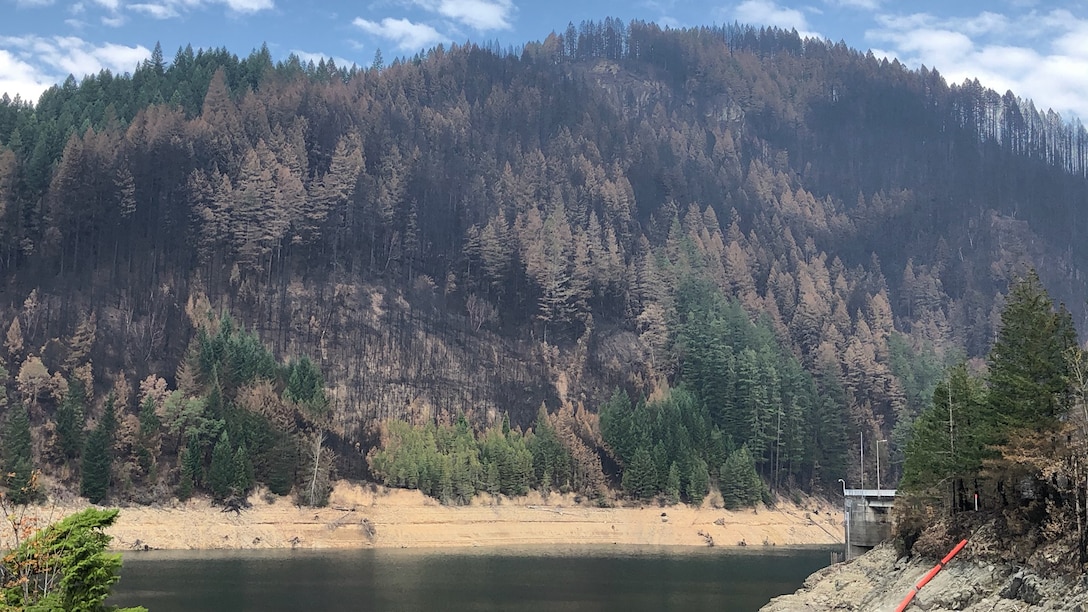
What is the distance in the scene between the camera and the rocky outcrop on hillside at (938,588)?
47906 mm

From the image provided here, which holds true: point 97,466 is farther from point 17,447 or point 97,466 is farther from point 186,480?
point 186,480

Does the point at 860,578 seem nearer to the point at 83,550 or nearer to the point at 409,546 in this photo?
the point at 83,550

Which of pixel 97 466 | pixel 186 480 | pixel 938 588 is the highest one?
pixel 97 466

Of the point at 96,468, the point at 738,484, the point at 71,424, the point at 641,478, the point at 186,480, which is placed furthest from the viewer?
the point at 738,484

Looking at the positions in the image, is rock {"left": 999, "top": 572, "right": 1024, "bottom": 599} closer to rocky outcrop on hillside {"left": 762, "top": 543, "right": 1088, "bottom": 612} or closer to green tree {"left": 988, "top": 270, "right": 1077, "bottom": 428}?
rocky outcrop on hillside {"left": 762, "top": 543, "right": 1088, "bottom": 612}

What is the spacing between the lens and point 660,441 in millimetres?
172750

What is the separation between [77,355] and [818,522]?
4414 inches

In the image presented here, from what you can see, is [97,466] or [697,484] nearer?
[97,466]

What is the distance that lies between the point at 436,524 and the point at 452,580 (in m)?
50.0

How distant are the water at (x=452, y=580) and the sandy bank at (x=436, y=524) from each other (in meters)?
8.18

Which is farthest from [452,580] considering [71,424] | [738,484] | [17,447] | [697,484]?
[738,484]

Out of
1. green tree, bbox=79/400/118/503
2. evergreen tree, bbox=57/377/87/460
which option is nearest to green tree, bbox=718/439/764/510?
green tree, bbox=79/400/118/503

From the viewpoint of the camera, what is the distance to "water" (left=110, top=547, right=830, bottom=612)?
80.0 metres

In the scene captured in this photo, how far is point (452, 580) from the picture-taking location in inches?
3809
